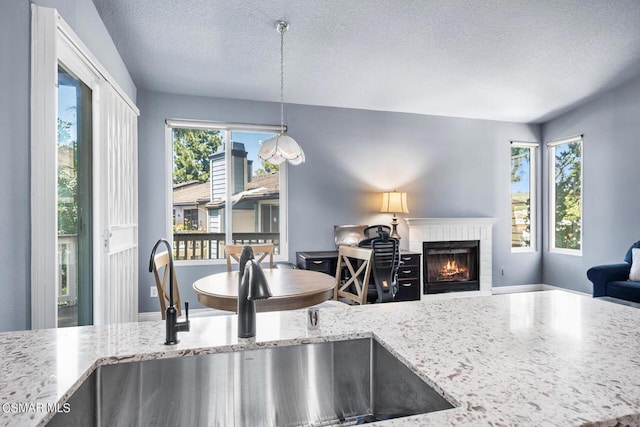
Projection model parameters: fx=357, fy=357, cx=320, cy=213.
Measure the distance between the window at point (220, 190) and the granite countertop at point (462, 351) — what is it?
336 cm

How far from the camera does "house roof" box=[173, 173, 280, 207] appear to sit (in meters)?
4.30

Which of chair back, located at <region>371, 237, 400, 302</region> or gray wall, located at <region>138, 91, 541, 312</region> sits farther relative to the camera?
gray wall, located at <region>138, 91, 541, 312</region>

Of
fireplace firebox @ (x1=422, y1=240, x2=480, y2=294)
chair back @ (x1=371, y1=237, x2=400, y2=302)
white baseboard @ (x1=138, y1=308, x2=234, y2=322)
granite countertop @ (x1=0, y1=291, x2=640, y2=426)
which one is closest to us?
granite countertop @ (x1=0, y1=291, x2=640, y2=426)

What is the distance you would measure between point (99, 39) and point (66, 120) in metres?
0.84

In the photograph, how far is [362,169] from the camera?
15.9 feet

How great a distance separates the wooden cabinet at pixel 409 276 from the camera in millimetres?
4434

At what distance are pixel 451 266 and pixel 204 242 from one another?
347cm

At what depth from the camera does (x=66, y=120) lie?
2262mm

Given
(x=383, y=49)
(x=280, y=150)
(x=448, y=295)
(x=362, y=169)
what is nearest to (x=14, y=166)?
(x=280, y=150)

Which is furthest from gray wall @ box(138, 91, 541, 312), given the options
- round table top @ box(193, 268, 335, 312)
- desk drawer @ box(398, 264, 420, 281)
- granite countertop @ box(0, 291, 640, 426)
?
granite countertop @ box(0, 291, 640, 426)

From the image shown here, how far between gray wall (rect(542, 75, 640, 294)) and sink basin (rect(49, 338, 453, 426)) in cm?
492

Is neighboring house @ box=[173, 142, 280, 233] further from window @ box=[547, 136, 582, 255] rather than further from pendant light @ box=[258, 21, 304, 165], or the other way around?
window @ box=[547, 136, 582, 255]

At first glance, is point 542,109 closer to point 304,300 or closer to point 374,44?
point 374,44

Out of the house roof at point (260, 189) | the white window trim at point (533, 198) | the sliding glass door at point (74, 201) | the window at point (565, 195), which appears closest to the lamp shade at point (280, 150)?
the sliding glass door at point (74, 201)
